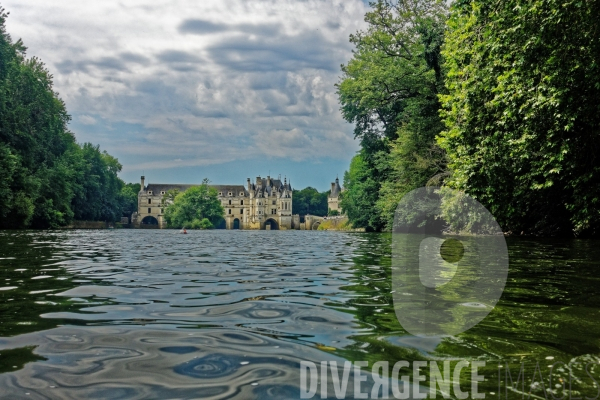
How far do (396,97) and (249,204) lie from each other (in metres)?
126

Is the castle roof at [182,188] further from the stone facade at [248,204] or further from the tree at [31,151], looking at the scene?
the tree at [31,151]

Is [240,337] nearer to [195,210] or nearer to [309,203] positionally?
[195,210]

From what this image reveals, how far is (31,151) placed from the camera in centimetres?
4428

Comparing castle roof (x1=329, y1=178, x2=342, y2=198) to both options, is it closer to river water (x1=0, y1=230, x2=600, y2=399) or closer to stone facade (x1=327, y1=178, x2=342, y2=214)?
stone facade (x1=327, y1=178, x2=342, y2=214)

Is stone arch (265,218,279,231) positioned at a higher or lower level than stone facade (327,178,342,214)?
lower

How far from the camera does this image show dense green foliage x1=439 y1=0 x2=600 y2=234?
12680 mm

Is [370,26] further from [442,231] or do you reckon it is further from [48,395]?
[48,395]

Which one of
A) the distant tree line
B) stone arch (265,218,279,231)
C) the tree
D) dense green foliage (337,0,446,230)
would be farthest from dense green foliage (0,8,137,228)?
stone arch (265,218,279,231)

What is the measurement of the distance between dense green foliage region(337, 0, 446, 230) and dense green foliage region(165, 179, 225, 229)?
74.6 meters

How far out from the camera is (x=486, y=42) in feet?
48.3

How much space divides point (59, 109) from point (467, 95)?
183ft

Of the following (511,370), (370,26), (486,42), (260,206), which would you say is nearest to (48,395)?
(511,370)

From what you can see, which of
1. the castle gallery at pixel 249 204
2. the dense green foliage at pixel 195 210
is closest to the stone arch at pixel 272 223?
the castle gallery at pixel 249 204

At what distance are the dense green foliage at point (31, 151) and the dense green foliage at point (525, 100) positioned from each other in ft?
105
